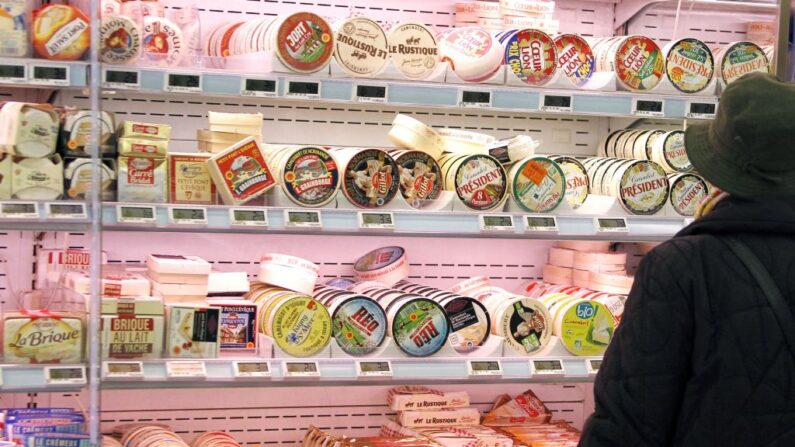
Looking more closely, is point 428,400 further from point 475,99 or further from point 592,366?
point 475,99

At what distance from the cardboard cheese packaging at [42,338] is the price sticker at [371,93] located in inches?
38.5

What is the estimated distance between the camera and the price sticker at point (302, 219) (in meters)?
2.84

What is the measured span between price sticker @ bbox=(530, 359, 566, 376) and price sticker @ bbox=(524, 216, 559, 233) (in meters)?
0.40

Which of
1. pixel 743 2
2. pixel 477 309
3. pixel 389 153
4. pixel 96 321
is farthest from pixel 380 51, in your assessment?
pixel 743 2

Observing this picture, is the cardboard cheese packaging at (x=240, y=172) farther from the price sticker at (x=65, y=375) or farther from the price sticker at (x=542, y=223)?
the price sticker at (x=542, y=223)

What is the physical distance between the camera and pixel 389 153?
309cm

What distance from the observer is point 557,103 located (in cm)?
309

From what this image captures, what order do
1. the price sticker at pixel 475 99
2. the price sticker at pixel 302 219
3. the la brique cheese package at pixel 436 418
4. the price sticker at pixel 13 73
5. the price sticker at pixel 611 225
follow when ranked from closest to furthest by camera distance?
the price sticker at pixel 13 73 → the price sticker at pixel 302 219 → the price sticker at pixel 475 99 → the price sticker at pixel 611 225 → the la brique cheese package at pixel 436 418

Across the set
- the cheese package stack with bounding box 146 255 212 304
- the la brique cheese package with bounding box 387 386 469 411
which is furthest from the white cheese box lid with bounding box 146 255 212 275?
the la brique cheese package with bounding box 387 386 469 411

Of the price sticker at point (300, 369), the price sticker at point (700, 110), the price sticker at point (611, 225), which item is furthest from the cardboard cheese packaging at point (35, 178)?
the price sticker at point (700, 110)

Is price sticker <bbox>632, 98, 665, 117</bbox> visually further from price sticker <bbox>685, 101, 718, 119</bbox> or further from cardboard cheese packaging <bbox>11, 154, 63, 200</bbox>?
cardboard cheese packaging <bbox>11, 154, 63, 200</bbox>

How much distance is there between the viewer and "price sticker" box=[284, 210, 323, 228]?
2842 mm

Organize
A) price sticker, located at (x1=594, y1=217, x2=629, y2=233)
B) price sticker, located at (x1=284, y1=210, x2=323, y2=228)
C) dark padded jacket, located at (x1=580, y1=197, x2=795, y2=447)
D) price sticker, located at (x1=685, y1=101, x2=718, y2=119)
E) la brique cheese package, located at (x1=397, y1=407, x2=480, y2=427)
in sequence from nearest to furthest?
dark padded jacket, located at (x1=580, y1=197, x2=795, y2=447), price sticker, located at (x1=284, y1=210, x2=323, y2=228), price sticker, located at (x1=594, y1=217, x2=629, y2=233), price sticker, located at (x1=685, y1=101, x2=718, y2=119), la brique cheese package, located at (x1=397, y1=407, x2=480, y2=427)

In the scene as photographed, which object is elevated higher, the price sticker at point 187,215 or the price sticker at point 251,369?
the price sticker at point 187,215
